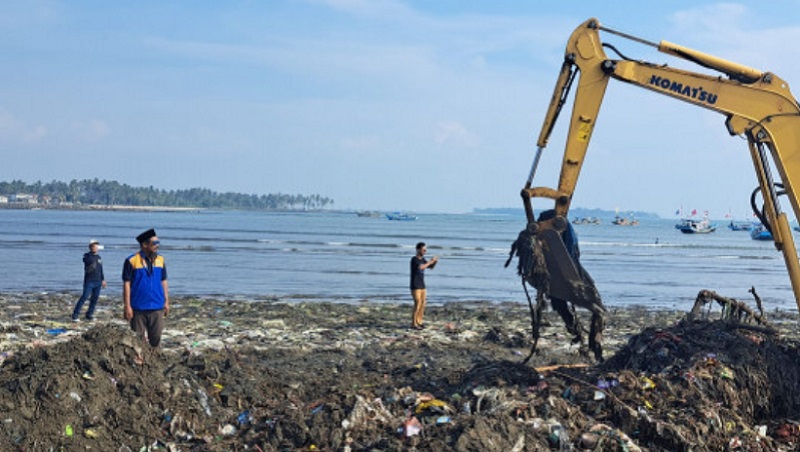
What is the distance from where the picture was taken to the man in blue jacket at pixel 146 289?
464 inches

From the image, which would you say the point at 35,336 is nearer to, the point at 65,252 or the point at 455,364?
the point at 455,364

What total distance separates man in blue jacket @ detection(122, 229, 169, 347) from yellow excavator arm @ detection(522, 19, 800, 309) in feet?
15.2

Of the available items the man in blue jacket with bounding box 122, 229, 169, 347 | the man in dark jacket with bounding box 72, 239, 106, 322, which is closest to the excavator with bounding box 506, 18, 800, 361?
the man in blue jacket with bounding box 122, 229, 169, 347

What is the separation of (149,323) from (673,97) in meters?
6.66

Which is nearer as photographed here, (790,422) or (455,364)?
(790,422)

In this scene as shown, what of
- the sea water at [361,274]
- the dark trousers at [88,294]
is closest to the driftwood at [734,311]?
the dark trousers at [88,294]

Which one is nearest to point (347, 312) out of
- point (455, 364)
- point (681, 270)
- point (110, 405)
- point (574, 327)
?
point (455, 364)

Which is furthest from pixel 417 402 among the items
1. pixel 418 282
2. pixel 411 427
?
pixel 418 282

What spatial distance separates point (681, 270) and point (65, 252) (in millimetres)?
28992

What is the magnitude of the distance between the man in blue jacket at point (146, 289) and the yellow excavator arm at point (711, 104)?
4636 mm

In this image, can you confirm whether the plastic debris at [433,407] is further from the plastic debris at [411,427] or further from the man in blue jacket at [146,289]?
the man in blue jacket at [146,289]

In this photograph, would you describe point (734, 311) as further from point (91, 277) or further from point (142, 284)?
point (91, 277)

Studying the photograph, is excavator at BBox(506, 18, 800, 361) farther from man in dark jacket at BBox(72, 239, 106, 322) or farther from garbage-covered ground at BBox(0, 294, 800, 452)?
man in dark jacket at BBox(72, 239, 106, 322)

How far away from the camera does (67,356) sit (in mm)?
9930
